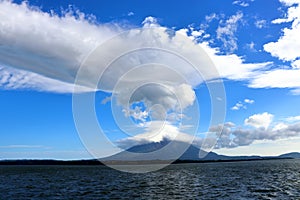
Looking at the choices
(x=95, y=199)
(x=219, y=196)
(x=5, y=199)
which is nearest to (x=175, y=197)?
(x=219, y=196)

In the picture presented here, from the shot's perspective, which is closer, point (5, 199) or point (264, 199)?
point (264, 199)

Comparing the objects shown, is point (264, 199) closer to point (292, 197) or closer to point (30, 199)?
point (292, 197)

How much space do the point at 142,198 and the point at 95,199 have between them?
7.94 meters

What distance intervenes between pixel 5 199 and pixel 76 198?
1293 cm

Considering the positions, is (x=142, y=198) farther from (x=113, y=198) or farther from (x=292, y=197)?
(x=292, y=197)

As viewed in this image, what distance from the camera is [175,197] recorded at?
57875 millimetres

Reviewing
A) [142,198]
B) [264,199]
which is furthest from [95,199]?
[264,199]

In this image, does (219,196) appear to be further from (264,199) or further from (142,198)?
(142,198)

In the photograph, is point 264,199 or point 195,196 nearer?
point 264,199

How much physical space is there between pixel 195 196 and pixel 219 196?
418 cm

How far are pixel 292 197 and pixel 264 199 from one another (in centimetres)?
583

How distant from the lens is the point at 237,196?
57219 mm

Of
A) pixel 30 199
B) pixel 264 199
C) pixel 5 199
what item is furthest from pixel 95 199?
pixel 264 199

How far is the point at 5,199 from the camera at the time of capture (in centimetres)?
5891
